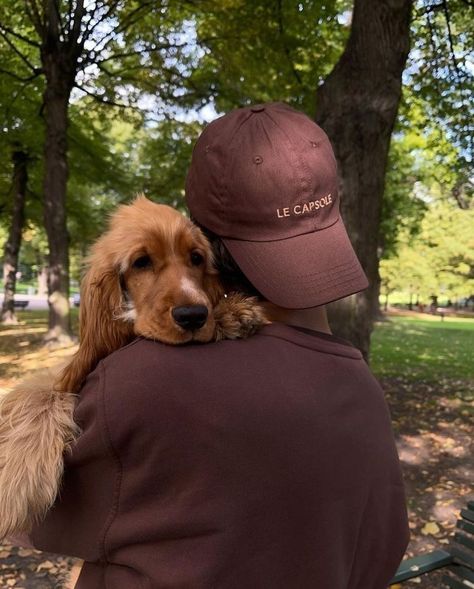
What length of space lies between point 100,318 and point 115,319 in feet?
0.15

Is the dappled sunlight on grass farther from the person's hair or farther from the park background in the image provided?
the person's hair

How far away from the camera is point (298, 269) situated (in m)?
1.44

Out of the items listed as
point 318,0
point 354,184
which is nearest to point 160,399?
point 354,184

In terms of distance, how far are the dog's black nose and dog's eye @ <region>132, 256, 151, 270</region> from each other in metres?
0.27

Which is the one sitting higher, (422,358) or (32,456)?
(32,456)

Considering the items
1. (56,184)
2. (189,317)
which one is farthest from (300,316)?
(56,184)

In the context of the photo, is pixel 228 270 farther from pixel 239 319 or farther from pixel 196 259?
pixel 239 319

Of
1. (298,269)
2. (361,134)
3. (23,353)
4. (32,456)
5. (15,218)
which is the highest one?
(15,218)

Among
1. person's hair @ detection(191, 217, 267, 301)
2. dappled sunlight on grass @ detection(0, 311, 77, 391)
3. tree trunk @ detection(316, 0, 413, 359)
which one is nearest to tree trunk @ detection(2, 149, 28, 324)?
dappled sunlight on grass @ detection(0, 311, 77, 391)

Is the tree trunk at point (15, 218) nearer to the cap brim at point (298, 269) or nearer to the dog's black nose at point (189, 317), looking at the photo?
the dog's black nose at point (189, 317)

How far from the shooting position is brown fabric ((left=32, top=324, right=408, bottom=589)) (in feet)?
3.81

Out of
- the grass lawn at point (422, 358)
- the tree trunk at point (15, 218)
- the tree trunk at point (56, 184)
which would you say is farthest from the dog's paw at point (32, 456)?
the tree trunk at point (15, 218)

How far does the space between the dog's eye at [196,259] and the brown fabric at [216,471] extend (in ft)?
1.61

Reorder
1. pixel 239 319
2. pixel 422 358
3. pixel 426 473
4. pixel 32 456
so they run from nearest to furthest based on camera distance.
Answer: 1. pixel 32 456
2. pixel 239 319
3. pixel 426 473
4. pixel 422 358
